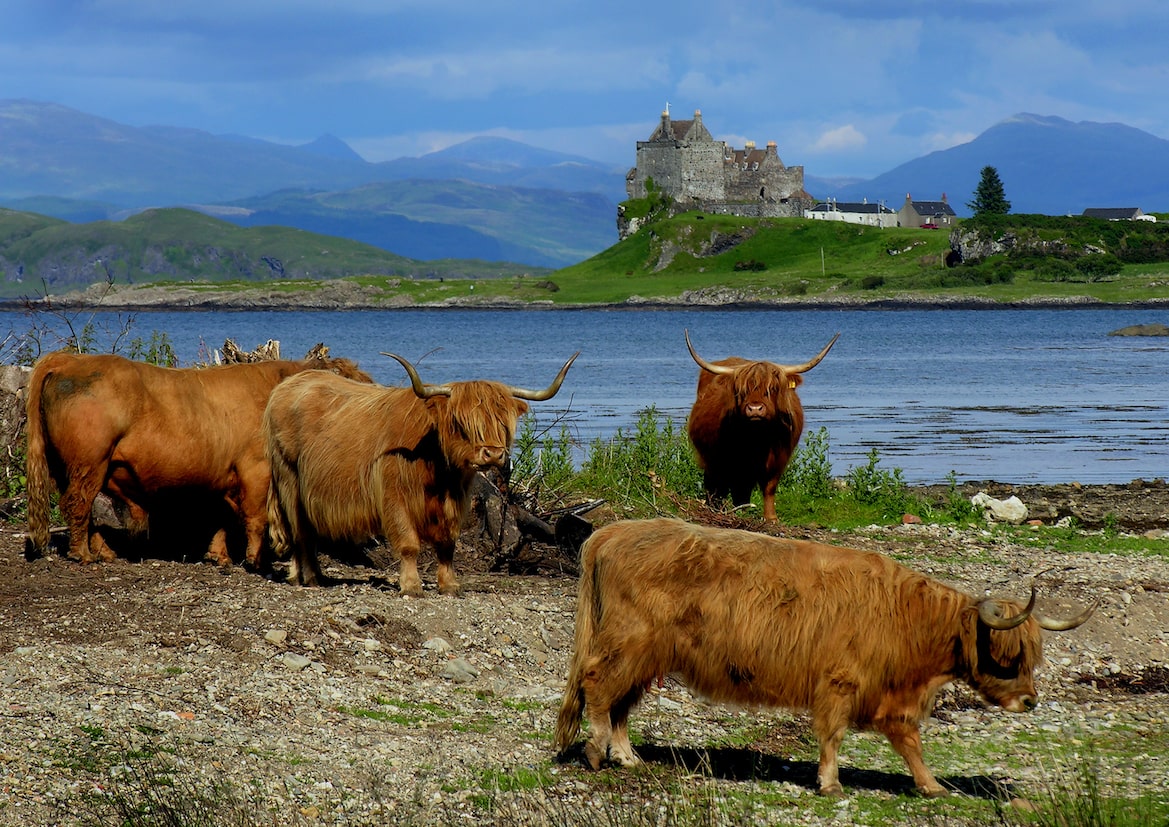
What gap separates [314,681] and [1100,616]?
18.4 ft

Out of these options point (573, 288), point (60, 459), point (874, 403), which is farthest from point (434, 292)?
point (60, 459)

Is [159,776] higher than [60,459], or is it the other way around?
[60,459]

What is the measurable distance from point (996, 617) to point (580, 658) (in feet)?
6.08

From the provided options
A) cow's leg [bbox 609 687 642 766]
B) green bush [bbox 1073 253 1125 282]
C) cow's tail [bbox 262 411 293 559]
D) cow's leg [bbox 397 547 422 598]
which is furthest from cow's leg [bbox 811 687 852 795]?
green bush [bbox 1073 253 1125 282]

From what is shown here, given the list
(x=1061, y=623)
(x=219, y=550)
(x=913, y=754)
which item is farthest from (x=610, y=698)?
Result: (x=219, y=550)

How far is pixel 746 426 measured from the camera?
44.8ft

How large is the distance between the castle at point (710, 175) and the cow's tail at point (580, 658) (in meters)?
136

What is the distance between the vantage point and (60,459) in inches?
393

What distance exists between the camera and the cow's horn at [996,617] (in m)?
6.00

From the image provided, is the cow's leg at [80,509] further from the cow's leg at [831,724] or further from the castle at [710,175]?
the castle at [710,175]

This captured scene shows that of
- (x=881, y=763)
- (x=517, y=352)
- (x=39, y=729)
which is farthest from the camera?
(x=517, y=352)

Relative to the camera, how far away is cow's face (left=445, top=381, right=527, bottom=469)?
28.9 ft

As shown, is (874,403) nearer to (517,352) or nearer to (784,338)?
(517,352)

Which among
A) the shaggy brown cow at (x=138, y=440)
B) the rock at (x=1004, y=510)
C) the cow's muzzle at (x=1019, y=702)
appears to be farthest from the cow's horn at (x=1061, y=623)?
the rock at (x=1004, y=510)
